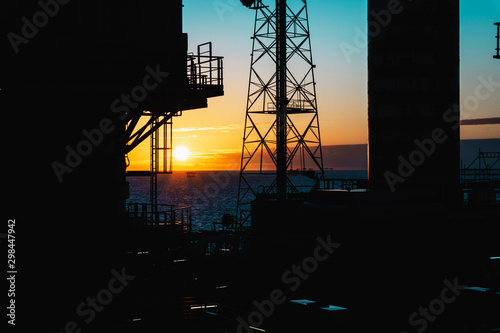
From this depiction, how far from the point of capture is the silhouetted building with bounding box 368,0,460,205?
36.3 m

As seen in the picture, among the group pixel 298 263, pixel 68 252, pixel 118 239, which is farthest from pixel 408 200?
pixel 68 252

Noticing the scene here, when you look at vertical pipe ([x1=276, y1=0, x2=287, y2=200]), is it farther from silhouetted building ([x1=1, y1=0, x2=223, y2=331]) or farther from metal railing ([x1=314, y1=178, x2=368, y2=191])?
silhouetted building ([x1=1, y1=0, x2=223, y2=331])

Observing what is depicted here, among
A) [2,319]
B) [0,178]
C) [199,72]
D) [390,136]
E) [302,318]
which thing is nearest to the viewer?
[302,318]

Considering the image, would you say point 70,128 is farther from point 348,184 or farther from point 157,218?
point 348,184

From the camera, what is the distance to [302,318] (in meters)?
12.4

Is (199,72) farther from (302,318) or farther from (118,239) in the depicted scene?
(302,318)

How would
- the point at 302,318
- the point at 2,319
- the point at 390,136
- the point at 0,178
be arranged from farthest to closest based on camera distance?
the point at 390,136 → the point at 0,178 → the point at 2,319 → the point at 302,318

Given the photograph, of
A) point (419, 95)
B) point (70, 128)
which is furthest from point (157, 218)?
point (419, 95)

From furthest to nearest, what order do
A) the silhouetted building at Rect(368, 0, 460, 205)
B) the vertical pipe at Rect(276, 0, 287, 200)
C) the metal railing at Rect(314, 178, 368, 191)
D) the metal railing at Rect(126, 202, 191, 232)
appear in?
the vertical pipe at Rect(276, 0, 287, 200)
the silhouetted building at Rect(368, 0, 460, 205)
the metal railing at Rect(314, 178, 368, 191)
the metal railing at Rect(126, 202, 191, 232)

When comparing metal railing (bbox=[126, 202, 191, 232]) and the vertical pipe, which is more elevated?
the vertical pipe

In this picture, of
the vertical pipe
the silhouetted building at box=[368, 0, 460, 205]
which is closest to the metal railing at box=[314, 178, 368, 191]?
the silhouetted building at box=[368, 0, 460, 205]

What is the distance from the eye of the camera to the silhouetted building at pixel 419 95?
36281 mm

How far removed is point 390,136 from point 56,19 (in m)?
23.7

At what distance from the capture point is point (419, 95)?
36.2 m
